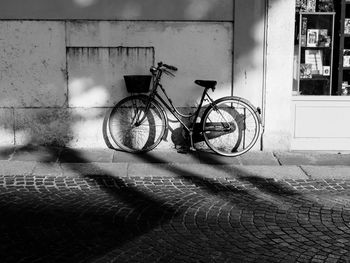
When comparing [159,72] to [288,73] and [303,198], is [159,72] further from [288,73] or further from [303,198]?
[303,198]

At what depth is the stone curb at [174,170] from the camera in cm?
755

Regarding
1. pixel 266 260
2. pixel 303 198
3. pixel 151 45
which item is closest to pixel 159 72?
pixel 151 45

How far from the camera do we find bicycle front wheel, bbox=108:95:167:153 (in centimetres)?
845

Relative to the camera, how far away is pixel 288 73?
8.57 m

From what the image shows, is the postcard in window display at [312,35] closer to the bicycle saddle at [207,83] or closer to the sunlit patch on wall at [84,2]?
the bicycle saddle at [207,83]

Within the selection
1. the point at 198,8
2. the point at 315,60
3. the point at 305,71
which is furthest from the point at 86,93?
the point at 315,60

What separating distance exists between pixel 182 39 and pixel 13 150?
104 inches

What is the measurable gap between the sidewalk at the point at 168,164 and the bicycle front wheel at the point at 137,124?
20 cm

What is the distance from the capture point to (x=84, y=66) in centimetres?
854

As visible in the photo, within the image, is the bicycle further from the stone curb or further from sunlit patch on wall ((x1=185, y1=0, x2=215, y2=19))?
sunlit patch on wall ((x1=185, y1=0, x2=215, y2=19))

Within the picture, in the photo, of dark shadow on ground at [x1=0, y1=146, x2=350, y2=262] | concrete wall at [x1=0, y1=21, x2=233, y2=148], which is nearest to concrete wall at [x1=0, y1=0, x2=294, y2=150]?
concrete wall at [x1=0, y1=21, x2=233, y2=148]

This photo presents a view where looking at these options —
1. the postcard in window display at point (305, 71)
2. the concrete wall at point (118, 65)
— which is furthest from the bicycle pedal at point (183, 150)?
the postcard in window display at point (305, 71)

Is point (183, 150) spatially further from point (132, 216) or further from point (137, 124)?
point (132, 216)

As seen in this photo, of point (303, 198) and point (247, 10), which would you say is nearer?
point (303, 198)
